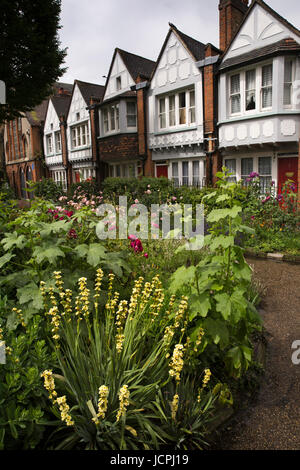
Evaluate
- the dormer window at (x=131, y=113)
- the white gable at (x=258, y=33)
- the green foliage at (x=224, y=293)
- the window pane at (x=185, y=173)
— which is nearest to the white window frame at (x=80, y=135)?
the dormer window at (x=131, y=113)

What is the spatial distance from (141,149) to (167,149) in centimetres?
179

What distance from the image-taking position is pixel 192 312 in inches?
99.9

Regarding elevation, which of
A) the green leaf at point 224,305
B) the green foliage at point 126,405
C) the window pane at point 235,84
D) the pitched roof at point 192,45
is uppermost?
the pitched roof at point 192,45

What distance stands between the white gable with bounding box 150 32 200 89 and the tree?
15.4 ft

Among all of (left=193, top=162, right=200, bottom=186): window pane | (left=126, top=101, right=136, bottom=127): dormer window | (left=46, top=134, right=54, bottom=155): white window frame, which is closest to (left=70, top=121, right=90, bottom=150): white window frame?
(left=46, top=134, right=54, bottom=155): white window frame

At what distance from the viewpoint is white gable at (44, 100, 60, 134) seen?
27578 millimetres

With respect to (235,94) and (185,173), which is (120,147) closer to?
(185,173)

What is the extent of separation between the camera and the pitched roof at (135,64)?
18209 mm

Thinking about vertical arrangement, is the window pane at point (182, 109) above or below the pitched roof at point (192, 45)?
below

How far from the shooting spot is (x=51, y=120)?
2838 centimetres

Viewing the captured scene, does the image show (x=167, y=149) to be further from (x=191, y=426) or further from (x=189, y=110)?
(x=191, y=426)

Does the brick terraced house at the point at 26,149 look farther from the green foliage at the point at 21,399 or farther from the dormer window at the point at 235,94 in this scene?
the green foliage at the point at 21,399

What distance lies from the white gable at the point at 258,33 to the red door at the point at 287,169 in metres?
4.06

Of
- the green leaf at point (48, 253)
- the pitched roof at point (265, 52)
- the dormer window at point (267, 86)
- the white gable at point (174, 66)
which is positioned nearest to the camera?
the green leaf at point (48, 253)
